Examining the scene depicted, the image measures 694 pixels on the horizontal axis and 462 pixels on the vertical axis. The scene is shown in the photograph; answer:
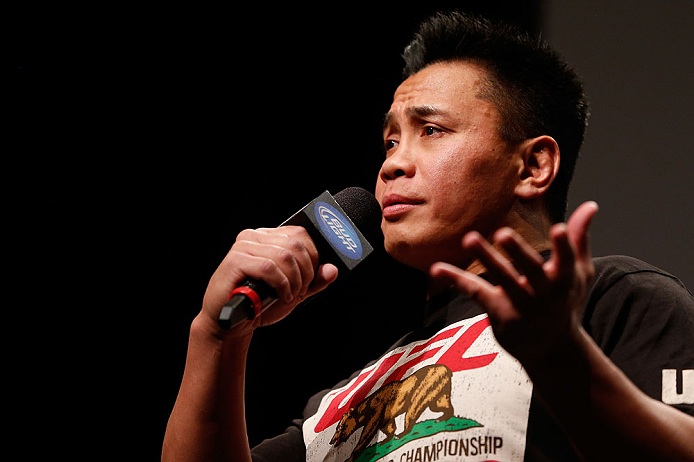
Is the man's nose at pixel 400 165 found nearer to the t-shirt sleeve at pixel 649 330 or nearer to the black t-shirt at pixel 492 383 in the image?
the black t-shirt at pixel 492 383

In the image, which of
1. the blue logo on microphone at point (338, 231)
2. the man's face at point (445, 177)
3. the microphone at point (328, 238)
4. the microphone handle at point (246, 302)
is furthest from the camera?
the man's face at point (445, 177)

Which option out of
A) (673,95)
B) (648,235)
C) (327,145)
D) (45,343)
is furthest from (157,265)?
(673,95)

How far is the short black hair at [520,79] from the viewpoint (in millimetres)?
1353

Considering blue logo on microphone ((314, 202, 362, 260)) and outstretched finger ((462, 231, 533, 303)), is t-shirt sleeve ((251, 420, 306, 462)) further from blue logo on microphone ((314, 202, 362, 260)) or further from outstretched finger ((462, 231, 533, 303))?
outstretched finger ((462, 231, 533, 303))

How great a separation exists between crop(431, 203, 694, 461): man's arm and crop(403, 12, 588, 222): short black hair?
0.72 m

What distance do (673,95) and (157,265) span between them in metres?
1.48

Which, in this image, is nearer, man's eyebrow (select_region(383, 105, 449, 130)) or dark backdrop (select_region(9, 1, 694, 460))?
man's eyebrow (select_region(383, 105, 449, 130))

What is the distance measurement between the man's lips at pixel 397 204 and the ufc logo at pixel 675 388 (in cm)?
54

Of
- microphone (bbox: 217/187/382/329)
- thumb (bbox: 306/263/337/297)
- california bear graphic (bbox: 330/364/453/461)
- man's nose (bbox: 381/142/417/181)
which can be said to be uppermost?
man's nose (bbox: 381/142/417/181)

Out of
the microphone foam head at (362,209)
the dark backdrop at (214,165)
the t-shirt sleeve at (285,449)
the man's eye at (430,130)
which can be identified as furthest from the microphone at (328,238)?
the dark backdrop at (214,165)

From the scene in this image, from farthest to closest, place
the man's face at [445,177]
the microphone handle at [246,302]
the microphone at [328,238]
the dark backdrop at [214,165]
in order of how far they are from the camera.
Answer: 1. the dark backdrop at [214,165]
2. the man's face at [445,177]
3. the microphone at [328,238]
4. the microphone handle at [246,302]

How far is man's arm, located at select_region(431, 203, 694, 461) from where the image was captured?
0.60 meters

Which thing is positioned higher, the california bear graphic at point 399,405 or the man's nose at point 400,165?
the man's nose at point 400,165

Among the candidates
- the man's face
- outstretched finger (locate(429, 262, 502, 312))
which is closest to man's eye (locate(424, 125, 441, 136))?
the man's face
